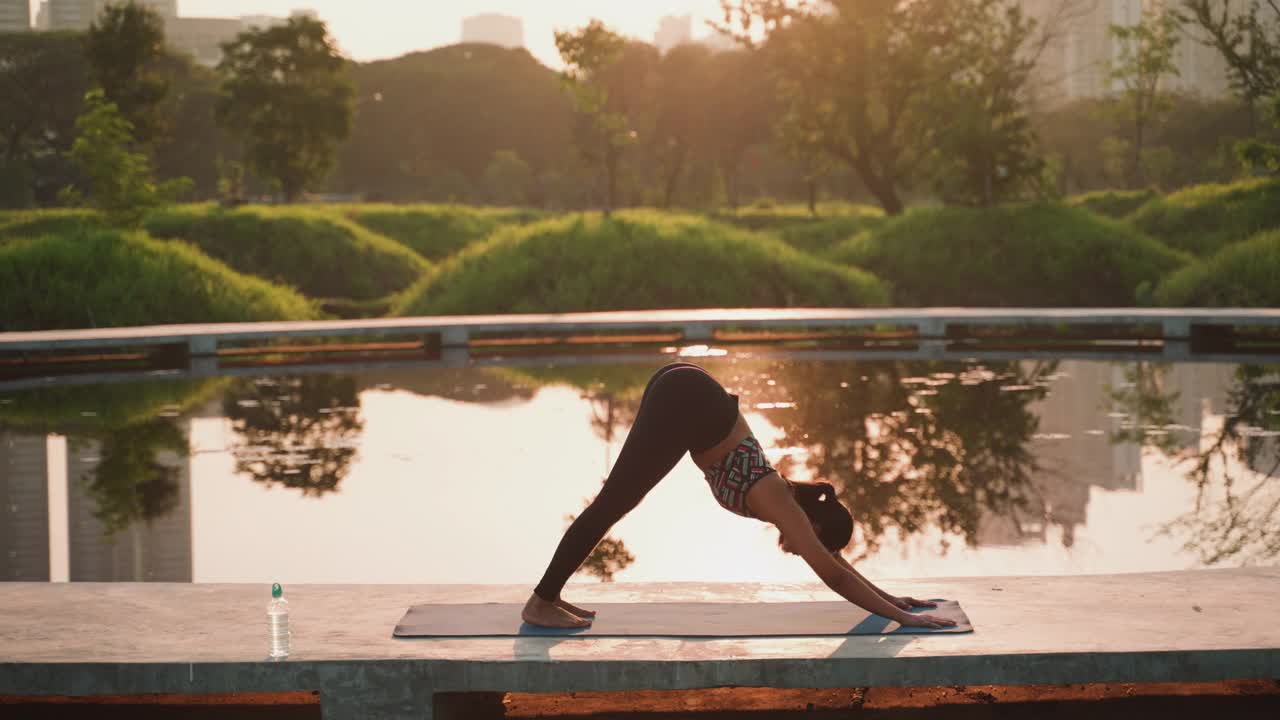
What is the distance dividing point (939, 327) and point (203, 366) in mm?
10757

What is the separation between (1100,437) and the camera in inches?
464

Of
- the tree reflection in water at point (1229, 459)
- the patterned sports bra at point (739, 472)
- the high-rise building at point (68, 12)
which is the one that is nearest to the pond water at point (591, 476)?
the tree reflection in water at point (1229, 459)

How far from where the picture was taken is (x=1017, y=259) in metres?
28.8

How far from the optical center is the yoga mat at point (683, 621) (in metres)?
4.67

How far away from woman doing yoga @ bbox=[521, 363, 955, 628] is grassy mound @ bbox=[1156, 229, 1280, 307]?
20667 mm

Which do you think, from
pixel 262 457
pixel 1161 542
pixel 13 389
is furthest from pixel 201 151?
pixel 1161 542

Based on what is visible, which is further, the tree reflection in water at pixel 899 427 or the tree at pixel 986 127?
the tree at pixel 986 127

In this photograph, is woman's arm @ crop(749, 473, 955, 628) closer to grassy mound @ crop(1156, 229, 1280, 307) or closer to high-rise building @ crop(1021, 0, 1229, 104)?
grassy mound @ crop(1156, 229, 1280, 307)

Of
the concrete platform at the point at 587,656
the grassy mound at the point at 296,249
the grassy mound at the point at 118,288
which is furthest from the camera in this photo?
the grassy mound at the point at 296,249

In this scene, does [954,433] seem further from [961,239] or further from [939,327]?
[961,239]

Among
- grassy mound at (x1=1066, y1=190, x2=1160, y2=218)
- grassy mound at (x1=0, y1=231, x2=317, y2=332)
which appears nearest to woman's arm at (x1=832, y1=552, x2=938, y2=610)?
grassy mound at (x1=0, y1=231, x2=317, y2=332)

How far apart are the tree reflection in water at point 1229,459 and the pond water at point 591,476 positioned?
0.03 m

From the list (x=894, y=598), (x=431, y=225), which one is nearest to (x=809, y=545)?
(x=894, y=598)

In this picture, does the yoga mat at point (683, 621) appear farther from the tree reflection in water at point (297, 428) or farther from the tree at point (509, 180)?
the tree at point (509, 180)
